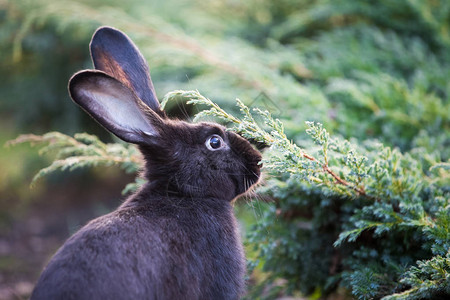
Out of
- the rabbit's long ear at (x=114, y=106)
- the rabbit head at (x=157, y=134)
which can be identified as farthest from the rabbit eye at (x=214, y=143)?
the rabbit's long ear at (x=114, y=106)

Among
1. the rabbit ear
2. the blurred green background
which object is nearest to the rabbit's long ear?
the rabbit ear

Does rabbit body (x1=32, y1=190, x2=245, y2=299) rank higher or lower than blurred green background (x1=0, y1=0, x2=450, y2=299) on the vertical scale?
lower

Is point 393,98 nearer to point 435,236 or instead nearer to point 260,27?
point 435,236

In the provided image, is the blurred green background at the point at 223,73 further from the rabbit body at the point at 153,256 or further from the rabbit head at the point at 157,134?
the rabbit body at the point at 153,256

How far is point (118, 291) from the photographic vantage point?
1.78 m

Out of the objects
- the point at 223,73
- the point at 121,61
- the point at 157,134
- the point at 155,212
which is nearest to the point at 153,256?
the point at 155,212

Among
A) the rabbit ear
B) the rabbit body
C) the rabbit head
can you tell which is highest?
the rabbit ear

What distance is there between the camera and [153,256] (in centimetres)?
194

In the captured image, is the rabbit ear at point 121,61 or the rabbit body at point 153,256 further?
the rabbit ear at point 121,61

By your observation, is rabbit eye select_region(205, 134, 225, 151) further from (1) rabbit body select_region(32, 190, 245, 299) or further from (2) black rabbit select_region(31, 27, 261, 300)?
(1) rabbit body select_region(32, 190, 245, 299)

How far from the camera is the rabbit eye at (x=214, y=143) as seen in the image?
249cm

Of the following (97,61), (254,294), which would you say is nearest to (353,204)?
(254,294)

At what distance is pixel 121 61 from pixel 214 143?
0.73m

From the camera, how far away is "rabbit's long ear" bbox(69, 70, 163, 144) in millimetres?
2059
